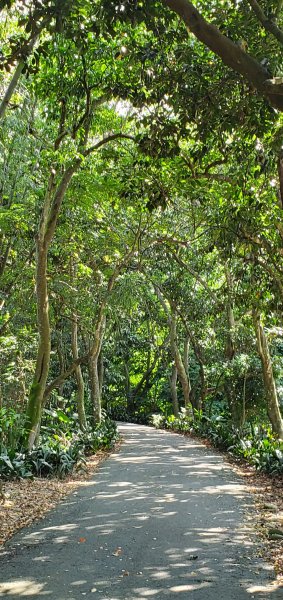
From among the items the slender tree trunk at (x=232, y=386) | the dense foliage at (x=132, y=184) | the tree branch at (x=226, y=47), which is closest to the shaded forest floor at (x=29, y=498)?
the dense foliage at (x=132, y=184)

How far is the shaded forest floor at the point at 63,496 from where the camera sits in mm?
6535

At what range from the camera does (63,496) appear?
31.9 ft

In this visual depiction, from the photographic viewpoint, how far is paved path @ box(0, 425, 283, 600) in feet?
16.2

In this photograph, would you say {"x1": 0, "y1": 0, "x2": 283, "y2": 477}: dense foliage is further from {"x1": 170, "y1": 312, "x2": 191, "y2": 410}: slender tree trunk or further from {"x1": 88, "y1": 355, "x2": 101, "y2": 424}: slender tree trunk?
{"x1": 170, "y1": 312, "x2": 191, "y2": 410}: slender tree trunk

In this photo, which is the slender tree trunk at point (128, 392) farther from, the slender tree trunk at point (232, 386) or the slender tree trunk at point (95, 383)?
the slender tree trunk at point (95, 383)

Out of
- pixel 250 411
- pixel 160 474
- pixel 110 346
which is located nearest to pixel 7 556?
pixel 160 474

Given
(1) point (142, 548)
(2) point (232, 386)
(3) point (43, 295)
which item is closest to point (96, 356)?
(2) point (232, 386)

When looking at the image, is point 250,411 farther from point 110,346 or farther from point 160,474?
point 110,346

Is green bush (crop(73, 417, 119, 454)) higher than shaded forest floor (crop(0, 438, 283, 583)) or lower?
higher

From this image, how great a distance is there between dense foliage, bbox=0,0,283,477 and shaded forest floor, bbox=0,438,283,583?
47 centimetres

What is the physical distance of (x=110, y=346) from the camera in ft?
95.7

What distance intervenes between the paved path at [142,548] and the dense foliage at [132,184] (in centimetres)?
237

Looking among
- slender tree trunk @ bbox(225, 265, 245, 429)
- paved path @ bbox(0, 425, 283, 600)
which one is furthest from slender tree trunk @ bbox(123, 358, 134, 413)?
paved path @ bbox(0, 425, 283, 600)

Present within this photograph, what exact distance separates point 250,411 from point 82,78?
1472 centimetres
